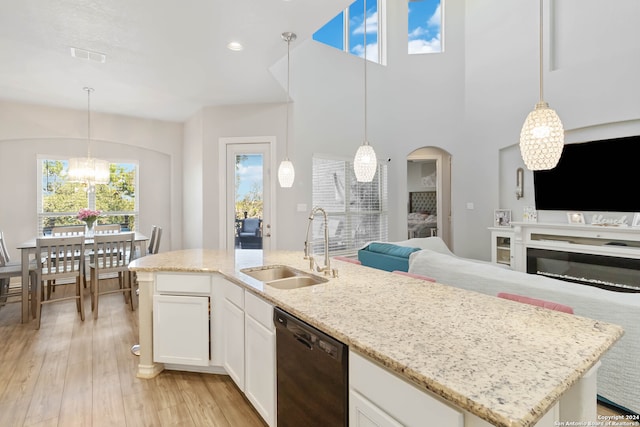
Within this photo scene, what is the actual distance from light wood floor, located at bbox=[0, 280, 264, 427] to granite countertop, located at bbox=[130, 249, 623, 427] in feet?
3.17

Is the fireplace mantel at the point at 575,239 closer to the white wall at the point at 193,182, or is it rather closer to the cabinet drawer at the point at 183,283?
the cabinet drawer at the point at 183,283

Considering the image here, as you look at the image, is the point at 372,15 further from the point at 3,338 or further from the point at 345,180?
the point at 3,338

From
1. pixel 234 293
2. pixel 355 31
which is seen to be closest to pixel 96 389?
pixel 234 293

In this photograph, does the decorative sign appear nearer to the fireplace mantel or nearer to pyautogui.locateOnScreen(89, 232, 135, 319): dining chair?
the fireplace mantel

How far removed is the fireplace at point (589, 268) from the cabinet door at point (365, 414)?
432 cm

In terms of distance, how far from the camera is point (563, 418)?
3.48 feet

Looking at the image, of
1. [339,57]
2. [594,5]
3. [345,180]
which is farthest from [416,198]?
[594,5]

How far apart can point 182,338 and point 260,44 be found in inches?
99.9

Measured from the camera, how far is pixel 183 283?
2.41m

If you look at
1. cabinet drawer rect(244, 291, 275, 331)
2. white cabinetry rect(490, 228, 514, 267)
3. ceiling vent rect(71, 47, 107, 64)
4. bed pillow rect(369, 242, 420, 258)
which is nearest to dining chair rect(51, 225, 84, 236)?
ceiling vent rect(71, 47, 107, 64)

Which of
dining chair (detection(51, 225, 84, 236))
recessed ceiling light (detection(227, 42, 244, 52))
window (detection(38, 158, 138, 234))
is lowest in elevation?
dining chair (detection(51, 225, 84, 236))

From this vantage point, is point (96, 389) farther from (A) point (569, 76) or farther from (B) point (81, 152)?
(A) point (569, 76)

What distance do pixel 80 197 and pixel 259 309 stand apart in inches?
202

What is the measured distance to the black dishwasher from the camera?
124 cm
